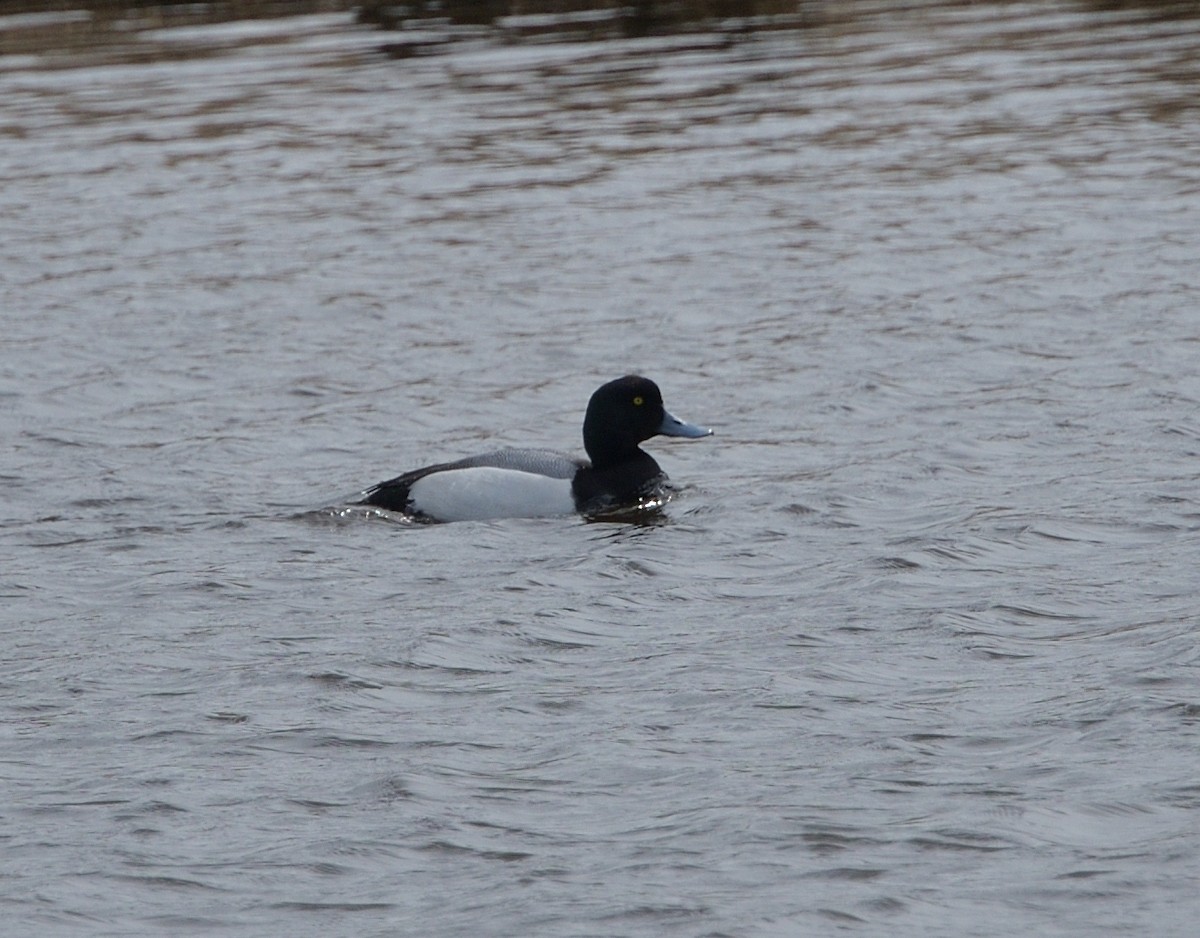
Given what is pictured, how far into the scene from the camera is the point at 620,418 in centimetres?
1274

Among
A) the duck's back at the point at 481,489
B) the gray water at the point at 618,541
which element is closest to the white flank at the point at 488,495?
the duck's back at the point at 481,489

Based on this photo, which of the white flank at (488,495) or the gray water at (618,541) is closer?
the gray water at (618,541)

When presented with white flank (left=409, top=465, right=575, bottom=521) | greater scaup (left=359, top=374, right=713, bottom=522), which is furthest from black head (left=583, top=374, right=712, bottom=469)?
white flank (left=409, top=465, right=575, bottom=521)

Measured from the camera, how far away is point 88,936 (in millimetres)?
6691

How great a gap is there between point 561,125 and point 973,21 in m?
11.1

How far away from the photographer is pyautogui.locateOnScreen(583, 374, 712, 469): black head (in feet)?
41.8

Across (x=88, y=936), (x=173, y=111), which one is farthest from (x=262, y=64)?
(x=88, y=936)

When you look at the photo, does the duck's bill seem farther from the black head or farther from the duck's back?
the duck's back

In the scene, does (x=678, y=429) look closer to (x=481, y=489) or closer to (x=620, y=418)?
(x=620, y=418)

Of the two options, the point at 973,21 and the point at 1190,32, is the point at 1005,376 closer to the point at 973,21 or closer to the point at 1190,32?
the point at 1190,32

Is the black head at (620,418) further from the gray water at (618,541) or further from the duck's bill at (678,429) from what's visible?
the gray water at (618,541)

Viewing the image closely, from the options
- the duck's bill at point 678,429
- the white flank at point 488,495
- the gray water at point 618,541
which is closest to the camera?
the gray water at point 618,541

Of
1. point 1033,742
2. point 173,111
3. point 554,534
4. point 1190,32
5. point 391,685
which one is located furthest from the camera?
point 1190,32

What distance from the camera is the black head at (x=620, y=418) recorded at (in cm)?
1273
